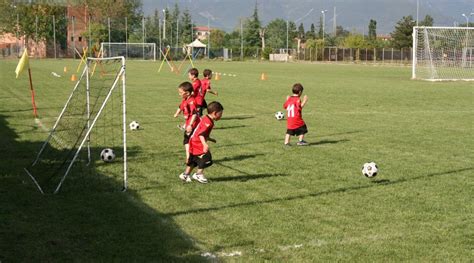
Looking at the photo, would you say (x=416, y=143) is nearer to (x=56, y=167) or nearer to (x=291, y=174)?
(x=291, y=174)

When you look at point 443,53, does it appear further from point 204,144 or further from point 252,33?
point 252,33

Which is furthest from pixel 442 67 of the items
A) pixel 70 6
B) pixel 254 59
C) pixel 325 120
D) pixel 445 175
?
pixel 70 6

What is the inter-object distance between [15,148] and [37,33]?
273 feet

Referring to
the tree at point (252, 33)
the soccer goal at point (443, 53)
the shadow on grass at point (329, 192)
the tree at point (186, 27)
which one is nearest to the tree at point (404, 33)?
the tree at point (252, 33)

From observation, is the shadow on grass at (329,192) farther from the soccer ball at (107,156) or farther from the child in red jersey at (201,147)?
the soccer ball at (107,156)

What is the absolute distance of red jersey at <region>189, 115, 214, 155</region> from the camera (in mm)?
9422

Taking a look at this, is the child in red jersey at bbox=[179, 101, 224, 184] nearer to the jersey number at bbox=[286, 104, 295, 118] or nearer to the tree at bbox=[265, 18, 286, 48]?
the jersey number at bbox=[286, 104, 295, 118]

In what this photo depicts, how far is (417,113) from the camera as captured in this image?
66.6ft

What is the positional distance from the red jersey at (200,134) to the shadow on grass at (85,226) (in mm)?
1227

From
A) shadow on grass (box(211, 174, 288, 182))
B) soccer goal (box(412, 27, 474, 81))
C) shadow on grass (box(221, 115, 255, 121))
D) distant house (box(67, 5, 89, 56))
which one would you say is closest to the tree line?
distant house (box(67, 5, 89, 56))

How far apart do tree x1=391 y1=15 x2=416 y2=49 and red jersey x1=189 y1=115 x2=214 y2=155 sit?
9444cm

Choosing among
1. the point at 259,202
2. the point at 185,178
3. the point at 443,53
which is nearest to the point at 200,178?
the point at 185,178

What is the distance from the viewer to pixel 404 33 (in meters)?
101

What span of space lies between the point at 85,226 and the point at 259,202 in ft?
7.69
